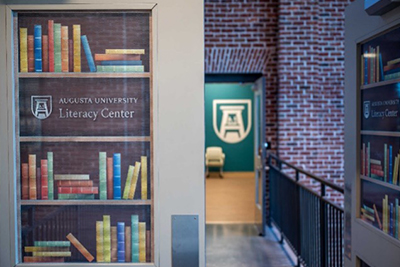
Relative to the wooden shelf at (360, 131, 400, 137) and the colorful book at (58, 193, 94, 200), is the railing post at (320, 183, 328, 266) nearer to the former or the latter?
the wooden shelf at (360, 131, 400, 137)

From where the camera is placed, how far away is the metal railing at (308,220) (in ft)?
11.6

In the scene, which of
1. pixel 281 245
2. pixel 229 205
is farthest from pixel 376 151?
pixel 229 205

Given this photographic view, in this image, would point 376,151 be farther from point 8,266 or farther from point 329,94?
point 329,94

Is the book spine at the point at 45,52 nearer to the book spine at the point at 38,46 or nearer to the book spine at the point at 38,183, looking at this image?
the book spine at the point at 38,46

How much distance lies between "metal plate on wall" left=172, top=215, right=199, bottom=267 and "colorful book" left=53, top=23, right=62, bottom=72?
87cm

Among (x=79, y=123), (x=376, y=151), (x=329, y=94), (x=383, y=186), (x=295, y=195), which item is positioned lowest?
(x=295, y=195)

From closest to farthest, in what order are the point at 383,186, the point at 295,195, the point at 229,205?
1. the point at 383,186
2. the point at 295,195
3. the point at 229,205

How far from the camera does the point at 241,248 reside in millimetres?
5648

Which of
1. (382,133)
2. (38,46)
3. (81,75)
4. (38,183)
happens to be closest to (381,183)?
(382,133)

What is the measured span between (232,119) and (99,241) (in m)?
11.5

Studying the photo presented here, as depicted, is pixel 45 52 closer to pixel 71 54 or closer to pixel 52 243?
pixel 71 54

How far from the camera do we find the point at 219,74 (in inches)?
269

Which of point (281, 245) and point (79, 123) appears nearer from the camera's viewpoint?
point (79, 123)

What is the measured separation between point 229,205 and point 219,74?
2.80m
